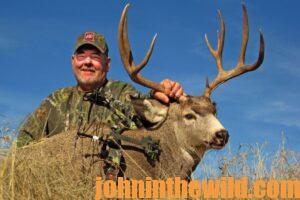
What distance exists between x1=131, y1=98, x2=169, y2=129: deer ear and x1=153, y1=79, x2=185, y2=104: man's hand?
0.09 meters

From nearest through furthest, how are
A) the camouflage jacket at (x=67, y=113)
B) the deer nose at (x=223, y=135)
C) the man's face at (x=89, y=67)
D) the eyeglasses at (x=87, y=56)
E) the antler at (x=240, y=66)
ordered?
the deer nose at (x=223, y=135)
the camouflage jacket at (x=67, y=113)
the antler at (x=240, y=66)
the man's face at (x=89, y=67)
the eyeglasses at (x=87, y=56)

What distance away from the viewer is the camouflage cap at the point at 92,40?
8.29m

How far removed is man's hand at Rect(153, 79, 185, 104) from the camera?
686 cm

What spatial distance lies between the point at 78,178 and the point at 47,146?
816 millimetres

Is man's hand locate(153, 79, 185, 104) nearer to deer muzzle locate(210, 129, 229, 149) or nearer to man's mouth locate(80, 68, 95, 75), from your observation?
deer muzzle locate(210, 129, 229, 149)

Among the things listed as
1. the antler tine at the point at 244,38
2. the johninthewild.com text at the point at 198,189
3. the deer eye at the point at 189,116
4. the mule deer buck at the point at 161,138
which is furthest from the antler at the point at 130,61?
the johninthewild.com text at the point at 198,189

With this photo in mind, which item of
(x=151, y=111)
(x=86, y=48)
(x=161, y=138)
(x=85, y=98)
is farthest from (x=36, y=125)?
(x=161, y=138)

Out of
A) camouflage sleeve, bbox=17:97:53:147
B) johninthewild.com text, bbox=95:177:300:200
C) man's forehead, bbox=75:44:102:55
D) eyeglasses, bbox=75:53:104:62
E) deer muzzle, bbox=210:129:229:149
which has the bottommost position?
johninthewild.com text, bbox=95:177:300:200

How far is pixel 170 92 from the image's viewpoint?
22.6 ft

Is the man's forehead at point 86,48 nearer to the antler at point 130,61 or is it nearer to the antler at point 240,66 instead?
the antler at point 130,61

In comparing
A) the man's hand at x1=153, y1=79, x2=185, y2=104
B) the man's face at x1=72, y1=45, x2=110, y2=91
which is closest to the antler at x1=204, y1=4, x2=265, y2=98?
the man's hand at x1=153, y1=79, x2=185, y2=104

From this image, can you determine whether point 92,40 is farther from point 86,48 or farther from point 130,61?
point 130,61

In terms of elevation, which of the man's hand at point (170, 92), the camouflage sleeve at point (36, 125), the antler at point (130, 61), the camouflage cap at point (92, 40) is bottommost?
the camouflage sleeve at point (36, 125)

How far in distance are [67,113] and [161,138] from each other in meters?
1.53
